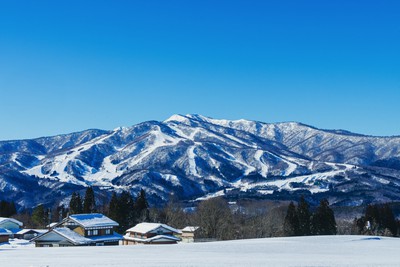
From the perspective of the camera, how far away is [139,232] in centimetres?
7200

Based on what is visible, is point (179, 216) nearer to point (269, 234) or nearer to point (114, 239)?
point (269, 234)

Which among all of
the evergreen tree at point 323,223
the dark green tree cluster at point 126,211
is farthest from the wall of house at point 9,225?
the evergreen tree at point 323,223

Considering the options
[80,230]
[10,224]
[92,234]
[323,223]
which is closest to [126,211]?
[92,234]

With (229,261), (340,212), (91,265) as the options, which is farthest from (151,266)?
(340,212)

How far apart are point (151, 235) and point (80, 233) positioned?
10.9m

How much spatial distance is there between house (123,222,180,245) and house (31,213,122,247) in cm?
434

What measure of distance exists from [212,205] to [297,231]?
17.0 metres

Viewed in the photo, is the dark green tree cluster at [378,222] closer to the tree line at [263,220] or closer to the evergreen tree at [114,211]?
the tree line at [263,220]

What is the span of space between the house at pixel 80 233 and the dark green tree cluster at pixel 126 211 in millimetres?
15505

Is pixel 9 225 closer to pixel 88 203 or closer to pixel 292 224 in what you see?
pixel 88 203

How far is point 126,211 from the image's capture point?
8700 centimetres

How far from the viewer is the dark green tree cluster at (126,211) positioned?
8525 cm

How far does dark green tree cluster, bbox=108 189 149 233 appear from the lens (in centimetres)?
8525

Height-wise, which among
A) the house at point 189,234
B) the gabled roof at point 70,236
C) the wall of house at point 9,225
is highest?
the wall of house at point 9,225
